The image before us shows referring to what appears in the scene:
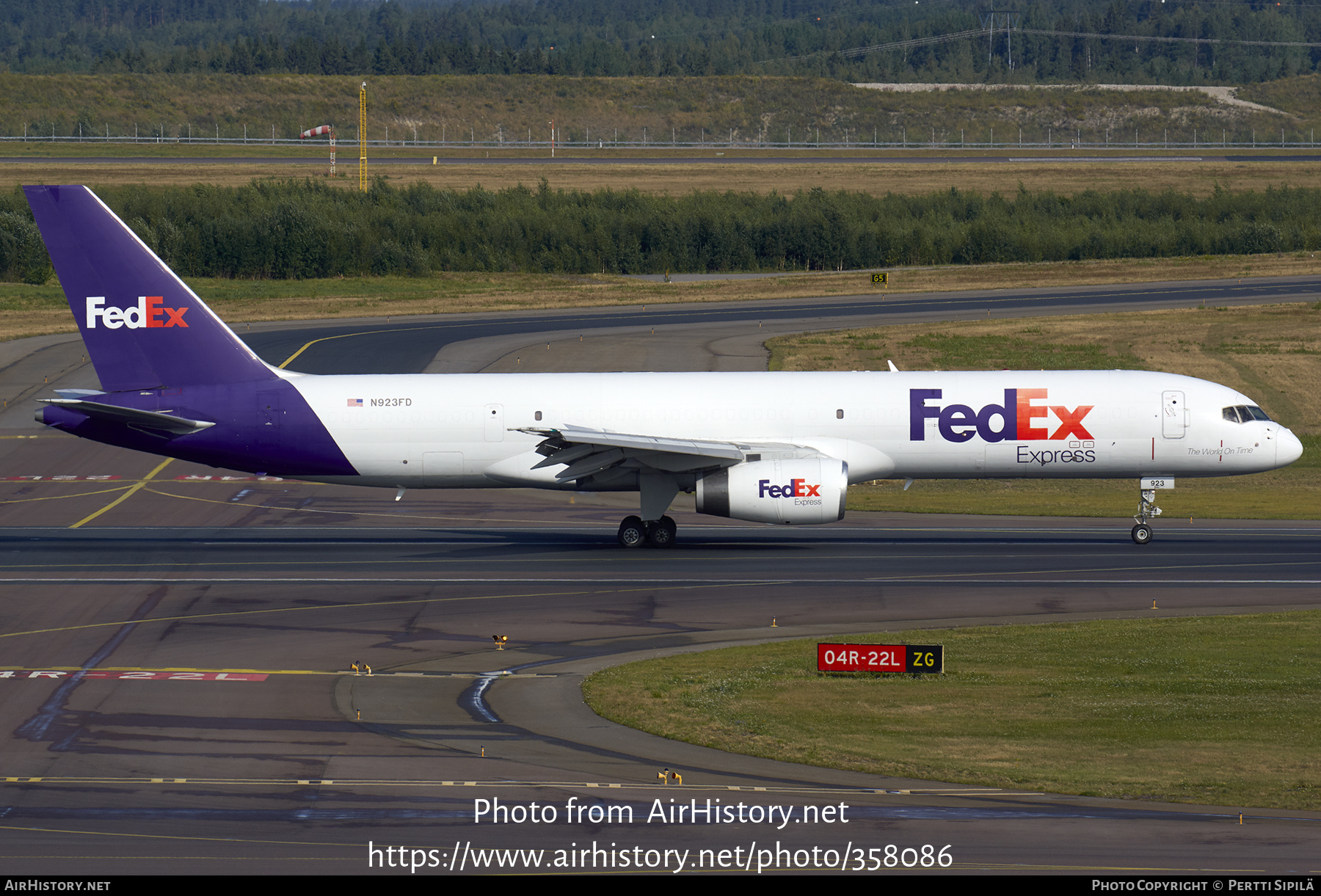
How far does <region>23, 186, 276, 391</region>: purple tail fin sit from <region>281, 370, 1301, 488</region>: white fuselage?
2871 mm

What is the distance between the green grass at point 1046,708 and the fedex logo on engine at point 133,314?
64.3 ft

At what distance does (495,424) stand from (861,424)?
34.2 ft

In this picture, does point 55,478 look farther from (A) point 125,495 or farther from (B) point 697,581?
(B) point 697,581

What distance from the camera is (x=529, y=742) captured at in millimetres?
23031

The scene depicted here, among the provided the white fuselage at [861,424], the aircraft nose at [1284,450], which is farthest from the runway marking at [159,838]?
the aircraft nose at [1284,450]

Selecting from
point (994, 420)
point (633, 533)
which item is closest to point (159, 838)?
point (633, 533)

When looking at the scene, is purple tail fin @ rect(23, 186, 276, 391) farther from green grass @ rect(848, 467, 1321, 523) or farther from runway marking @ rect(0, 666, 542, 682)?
green grass @ rect(848, 467, 1321, 523)

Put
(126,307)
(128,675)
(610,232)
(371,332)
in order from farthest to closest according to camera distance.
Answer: (610,232) → (371,332) → (126,307) → (128,675)

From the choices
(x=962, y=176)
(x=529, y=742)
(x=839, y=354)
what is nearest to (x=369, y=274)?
(x=839, y=354)

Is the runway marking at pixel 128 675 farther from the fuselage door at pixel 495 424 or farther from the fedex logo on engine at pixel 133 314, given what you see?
the fedex logo on engine at pixel 133 314

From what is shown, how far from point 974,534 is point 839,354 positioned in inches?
1229

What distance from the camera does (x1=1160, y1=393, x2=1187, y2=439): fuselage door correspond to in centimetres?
4059

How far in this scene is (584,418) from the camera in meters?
41.1
